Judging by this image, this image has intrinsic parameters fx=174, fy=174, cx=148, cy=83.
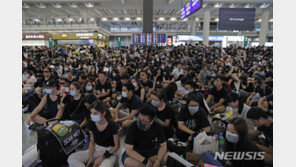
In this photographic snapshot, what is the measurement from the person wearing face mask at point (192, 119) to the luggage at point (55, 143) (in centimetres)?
202

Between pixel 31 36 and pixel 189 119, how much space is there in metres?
26.6

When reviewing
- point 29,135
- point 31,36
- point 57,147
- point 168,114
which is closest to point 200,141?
point 168,114

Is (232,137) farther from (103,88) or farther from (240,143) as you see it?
(103,88)

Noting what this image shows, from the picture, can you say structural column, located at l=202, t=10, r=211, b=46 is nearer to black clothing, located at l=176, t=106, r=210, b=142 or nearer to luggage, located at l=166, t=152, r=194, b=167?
black clothing, located at l=176, t=106, r=210, b=142

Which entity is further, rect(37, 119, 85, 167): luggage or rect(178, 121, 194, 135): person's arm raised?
rect(178, 121, 194, 135): person's arm raised

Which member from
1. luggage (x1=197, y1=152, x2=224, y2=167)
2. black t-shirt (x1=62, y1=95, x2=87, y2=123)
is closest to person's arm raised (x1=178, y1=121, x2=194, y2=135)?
luggage (x1=197, y1=152, x2=224, y2=167)

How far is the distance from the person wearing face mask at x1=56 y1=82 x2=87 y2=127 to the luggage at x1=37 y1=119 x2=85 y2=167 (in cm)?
70

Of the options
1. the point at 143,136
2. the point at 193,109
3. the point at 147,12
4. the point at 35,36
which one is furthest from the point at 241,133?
the point at 35,36

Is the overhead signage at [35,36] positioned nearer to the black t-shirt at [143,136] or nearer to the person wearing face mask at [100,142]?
the person wearing face mask at [100,142]

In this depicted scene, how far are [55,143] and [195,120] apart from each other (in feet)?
8.17

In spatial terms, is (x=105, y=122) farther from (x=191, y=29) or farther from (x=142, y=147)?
(x=191, y=29)

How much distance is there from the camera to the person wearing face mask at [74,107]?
148 inches

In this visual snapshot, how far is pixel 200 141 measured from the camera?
114 inches

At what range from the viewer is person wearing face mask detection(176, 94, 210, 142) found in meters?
3.24
